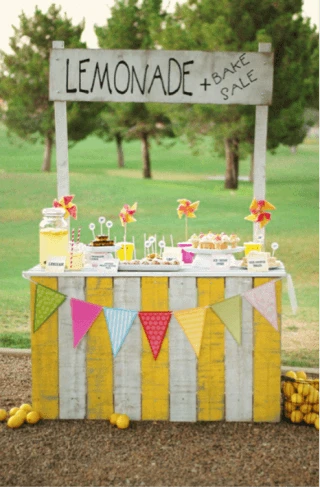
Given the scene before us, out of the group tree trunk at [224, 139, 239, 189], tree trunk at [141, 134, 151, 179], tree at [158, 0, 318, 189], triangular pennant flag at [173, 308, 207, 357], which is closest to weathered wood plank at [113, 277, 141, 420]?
triangular pennant flag at [173, 308, 207, 357]

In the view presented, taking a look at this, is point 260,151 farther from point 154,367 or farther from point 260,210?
point 154,367

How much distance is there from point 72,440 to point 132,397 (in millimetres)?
396

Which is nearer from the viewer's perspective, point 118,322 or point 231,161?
point 118,322

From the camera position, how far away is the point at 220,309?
150 inches

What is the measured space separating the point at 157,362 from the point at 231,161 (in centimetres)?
1831

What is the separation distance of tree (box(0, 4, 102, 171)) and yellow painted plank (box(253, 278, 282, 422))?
19.2 meters

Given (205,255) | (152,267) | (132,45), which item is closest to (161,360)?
(152,267)

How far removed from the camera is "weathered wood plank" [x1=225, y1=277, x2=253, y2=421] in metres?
3.80

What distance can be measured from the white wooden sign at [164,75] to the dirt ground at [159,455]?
72.1 inches

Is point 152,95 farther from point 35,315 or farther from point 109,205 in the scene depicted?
point 109,205

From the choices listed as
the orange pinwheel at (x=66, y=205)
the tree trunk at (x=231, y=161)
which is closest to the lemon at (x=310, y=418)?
the orange pinwheel at (x=66, y=205)

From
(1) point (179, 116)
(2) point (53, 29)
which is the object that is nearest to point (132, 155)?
(2) point (53, 29)

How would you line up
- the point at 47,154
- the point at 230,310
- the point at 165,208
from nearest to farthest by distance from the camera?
the point at 230,310 < the point at 165,208 < the point at 47,154

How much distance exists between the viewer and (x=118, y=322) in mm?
3838
